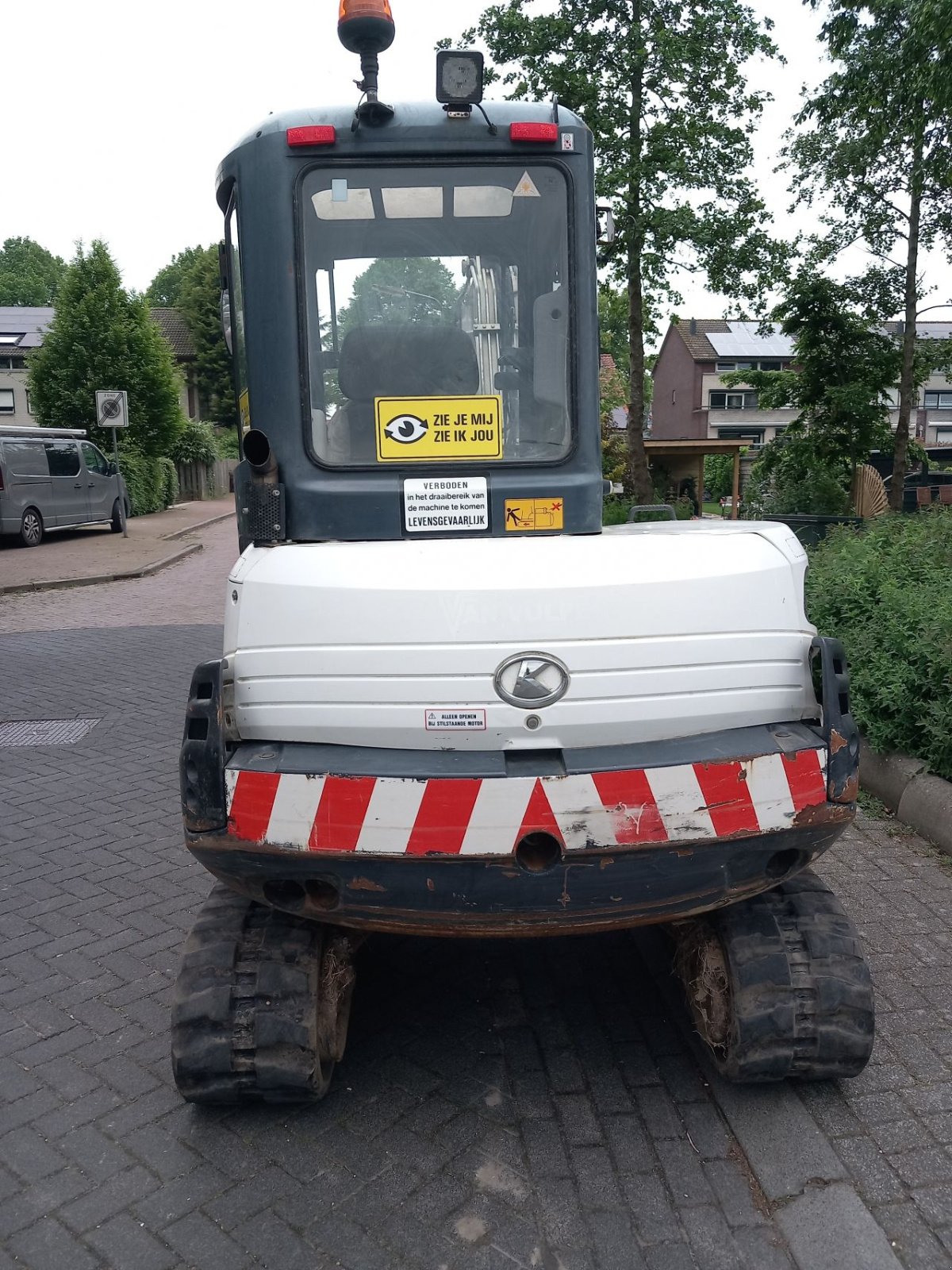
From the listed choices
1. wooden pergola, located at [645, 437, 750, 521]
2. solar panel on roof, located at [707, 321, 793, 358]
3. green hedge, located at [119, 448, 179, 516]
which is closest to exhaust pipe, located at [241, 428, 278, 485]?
wooden pergola, located at [645, 437, 750, 521]

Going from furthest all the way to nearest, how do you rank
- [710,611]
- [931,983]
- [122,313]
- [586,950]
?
[122,313] < [586,950] < [931,983] < [710,611]

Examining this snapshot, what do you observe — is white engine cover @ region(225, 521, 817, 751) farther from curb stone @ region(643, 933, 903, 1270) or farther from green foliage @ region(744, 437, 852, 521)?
green foliage @ region(744, 437, 852, 521)

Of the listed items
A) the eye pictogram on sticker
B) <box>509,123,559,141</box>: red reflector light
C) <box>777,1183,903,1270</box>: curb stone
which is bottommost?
<box>777,1183,903,1270</box>: curb stone

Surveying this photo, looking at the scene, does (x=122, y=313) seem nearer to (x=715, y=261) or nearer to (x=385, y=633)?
(x=715, y=261)

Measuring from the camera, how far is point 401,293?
3287 mm

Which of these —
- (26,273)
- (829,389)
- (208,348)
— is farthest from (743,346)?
(26,273)

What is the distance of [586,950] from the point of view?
421 cm

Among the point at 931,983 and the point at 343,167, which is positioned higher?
the point at 343,167

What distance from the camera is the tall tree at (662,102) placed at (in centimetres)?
1753

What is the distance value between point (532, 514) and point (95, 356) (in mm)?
28722

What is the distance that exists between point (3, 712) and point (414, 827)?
21.6ft

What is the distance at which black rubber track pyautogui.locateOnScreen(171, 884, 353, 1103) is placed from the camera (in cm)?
301

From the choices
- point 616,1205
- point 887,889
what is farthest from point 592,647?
point 887,889

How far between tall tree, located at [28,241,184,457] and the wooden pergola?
Answer: 1452cm
